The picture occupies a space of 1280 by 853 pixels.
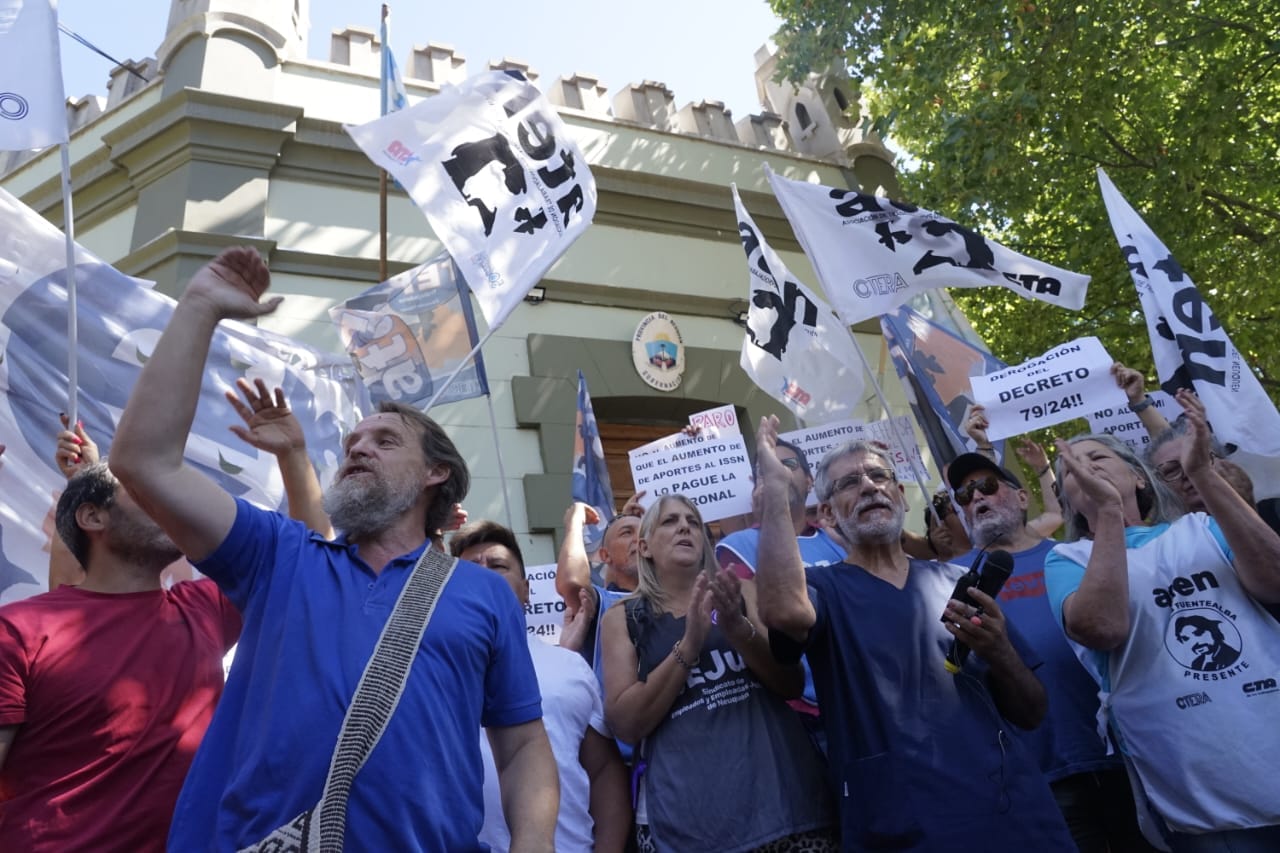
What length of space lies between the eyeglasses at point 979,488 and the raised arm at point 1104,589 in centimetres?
94

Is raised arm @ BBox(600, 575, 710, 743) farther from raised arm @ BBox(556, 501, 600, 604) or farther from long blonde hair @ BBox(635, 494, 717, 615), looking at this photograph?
raised arm @ BBox(556, 501, 600, 604)

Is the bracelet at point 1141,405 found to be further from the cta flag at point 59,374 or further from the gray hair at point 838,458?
the cta flag at point 59,374

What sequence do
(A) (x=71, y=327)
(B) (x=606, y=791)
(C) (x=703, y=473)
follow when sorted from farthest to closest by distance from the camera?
(C) (x=703, y=473), (A) (x=71, y=327), (B) (x=606, y=791)

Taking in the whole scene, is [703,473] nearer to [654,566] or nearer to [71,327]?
[654,566]

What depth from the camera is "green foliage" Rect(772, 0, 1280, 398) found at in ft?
25.7

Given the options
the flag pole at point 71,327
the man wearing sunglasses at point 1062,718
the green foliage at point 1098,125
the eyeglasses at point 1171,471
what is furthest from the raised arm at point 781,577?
the green foliage at point 1098,125

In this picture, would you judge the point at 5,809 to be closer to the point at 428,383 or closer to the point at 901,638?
the point at 901,638

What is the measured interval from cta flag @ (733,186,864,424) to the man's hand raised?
13.6ft

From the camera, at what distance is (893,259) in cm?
576

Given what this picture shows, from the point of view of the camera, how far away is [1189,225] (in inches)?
321

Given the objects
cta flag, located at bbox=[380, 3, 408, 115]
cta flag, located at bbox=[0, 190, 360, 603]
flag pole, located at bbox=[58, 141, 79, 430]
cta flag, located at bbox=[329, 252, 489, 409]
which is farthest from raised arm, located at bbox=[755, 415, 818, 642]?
cta flag, located at bbox=[380, 3, 408, 115]

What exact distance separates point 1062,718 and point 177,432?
284 cm

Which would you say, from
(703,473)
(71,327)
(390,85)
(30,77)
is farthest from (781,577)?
(390,85)

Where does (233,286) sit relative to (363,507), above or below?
above
